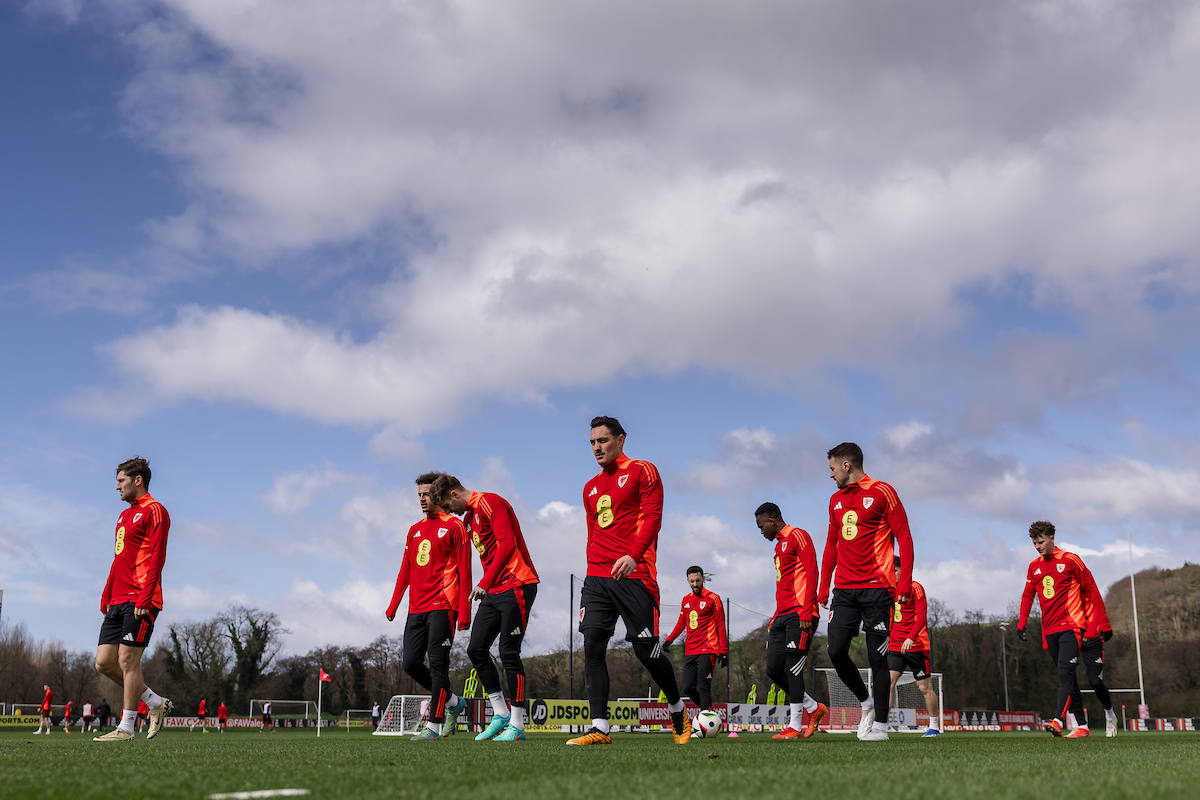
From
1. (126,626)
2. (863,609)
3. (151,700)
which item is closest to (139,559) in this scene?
(126,626)

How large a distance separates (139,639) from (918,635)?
898cm

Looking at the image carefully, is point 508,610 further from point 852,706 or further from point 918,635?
point 852,706

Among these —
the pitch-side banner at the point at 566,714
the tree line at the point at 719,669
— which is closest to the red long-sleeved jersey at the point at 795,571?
the pitch-side banner at the point at 566,714

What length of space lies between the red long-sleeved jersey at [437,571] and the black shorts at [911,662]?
571 cm

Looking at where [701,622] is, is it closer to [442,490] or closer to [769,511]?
[769,511]

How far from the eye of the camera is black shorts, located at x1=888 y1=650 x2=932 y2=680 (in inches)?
446

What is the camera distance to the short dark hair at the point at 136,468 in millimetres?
8469

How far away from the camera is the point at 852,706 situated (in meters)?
21.4

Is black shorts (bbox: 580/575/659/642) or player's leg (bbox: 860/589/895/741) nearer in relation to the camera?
black shorts (bbox: 580/575/659/642)

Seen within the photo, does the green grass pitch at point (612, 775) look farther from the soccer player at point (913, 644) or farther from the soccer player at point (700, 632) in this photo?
the soccer player at point (700, 632)

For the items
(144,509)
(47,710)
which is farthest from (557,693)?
(144,509)

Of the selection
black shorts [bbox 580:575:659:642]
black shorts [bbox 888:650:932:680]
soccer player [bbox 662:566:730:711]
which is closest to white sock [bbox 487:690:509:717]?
black shorts [bbox 580:575:659:642]

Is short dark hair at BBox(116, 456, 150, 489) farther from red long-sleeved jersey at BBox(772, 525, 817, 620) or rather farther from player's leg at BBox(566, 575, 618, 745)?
red long-sleeved jersey at BBox(772, 525, 817, 620)

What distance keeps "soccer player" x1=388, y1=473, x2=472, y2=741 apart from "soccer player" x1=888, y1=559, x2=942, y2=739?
5.42 metres
